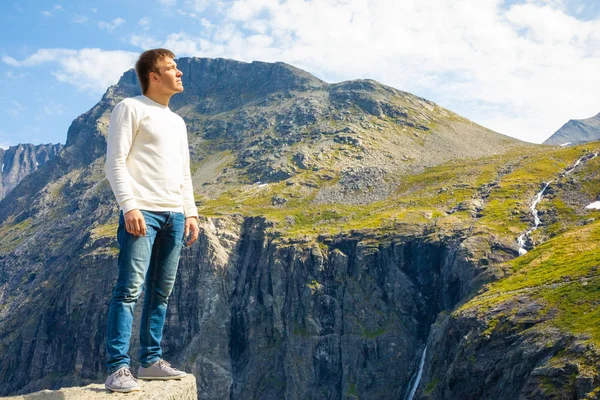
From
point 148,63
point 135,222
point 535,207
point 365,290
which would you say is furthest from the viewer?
point 535,207

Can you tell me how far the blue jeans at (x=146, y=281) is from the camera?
998cm

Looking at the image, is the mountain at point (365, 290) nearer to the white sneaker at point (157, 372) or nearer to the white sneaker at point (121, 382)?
the white sneaker at point (157, 372)

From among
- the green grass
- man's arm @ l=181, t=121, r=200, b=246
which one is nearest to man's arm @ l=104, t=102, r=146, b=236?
man's arm @ l=181, t=121, r=200, b=246

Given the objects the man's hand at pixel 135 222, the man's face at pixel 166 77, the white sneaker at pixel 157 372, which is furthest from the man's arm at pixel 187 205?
the white sneaker at pixel 157 372

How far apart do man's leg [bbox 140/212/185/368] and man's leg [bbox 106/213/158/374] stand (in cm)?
63

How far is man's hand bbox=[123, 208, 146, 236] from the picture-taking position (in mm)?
9570

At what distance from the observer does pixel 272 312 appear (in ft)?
479

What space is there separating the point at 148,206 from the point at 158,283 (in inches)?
70.2

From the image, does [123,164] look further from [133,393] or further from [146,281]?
[133,393]

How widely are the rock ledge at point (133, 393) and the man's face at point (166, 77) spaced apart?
19.1ft

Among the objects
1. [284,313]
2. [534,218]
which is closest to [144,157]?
[284,313]

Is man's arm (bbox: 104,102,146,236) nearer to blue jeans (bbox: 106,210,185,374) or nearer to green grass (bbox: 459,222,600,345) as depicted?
blue jeans (bbox: 106,210,185,374)

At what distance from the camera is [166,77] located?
1081cm

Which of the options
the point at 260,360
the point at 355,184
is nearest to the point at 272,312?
the point at 260,360
